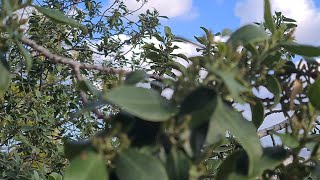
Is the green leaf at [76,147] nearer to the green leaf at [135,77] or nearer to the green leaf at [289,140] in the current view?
the green leaf at [135,77]

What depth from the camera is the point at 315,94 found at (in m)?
0.78

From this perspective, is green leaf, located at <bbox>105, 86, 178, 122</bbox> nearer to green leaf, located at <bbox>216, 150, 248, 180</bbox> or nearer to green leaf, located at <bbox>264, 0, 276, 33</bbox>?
green leaf, located at <bbox>216, 150, 248, 180</bbox>

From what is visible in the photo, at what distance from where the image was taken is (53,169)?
122 inches

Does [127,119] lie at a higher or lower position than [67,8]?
lower

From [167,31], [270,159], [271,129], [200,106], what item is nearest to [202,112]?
[200,106]

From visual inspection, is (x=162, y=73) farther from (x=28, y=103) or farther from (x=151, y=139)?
(x=28, y=103)

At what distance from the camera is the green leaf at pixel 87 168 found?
2.15ft

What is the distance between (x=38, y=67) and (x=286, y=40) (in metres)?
2.72

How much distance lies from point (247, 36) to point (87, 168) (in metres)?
0.29

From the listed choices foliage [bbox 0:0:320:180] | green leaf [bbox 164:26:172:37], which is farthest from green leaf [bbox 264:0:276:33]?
green leaf [bbox 164:26:172:37]

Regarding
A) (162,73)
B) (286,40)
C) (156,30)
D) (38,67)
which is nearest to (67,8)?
(156,30)

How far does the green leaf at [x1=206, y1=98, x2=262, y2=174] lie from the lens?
66 cm

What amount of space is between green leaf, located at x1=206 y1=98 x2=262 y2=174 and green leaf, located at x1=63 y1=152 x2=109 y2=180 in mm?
127

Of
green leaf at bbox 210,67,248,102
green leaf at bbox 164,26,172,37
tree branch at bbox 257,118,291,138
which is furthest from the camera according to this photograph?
green leaf at bbox 164,26,172,37
